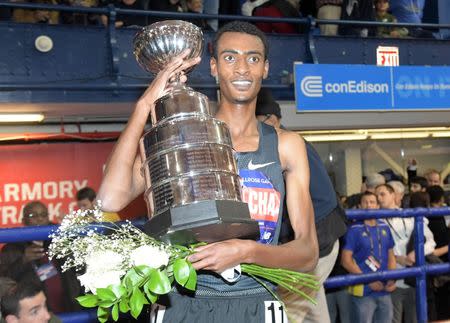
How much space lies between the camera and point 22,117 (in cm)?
897

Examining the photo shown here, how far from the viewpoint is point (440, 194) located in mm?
7406

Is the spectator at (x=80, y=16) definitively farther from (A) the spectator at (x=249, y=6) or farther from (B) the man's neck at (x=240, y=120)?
(B) the man's neck at (x=240, y=120)

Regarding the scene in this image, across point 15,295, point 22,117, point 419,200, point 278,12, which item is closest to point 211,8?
point 278,12

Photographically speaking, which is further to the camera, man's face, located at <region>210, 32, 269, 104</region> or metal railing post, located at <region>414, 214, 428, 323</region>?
metal railing post, located at <region>414, 214, 428, 323</region>

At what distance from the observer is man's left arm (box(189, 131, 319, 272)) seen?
215 centimetres

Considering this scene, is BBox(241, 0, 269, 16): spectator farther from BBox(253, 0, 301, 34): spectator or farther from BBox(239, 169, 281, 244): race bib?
BBox(239, 169, 281, 244): race bib

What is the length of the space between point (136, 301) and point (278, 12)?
29.4 feet

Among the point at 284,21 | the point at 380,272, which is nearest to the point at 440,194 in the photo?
the point at 380,272

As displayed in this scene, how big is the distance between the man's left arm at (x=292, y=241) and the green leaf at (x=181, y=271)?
0.07 metres

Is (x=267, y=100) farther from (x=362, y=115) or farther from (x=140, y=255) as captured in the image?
(x=362, y=115)

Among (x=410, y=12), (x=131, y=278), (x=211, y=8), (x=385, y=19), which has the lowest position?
(x=131, y=278)

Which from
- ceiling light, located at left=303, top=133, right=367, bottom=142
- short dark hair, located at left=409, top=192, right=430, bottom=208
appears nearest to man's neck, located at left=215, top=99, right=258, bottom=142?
short dark hair, located at left=409, top=192, right=430, bottom=208

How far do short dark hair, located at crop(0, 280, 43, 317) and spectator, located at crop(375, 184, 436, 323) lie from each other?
356cm

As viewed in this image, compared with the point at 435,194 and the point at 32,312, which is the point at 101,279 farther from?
the point at 435,194
